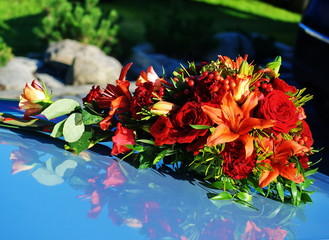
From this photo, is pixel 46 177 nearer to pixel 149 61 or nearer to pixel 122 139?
pixel 122 139

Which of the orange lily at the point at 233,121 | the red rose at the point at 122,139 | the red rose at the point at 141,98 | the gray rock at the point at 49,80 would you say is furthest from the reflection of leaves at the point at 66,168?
the gray rock at the point at 49,80

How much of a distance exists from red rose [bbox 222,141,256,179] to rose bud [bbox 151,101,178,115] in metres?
0.20

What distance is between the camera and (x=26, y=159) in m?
1.57

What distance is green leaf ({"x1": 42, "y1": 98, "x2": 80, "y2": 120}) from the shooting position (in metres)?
1.76

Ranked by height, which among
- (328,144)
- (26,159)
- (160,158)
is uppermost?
(160,158)

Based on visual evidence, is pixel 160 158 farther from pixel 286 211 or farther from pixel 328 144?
pixel 328 144

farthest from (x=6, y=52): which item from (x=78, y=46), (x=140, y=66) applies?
(x=140, y=66)

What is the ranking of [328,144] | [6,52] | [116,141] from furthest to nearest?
[6,52] → [328,144] → [116,141]

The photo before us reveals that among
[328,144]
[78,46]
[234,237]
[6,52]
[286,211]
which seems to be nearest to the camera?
[234,237]

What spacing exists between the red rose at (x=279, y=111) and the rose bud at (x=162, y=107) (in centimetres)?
26

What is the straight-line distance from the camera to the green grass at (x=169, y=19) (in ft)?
26.1

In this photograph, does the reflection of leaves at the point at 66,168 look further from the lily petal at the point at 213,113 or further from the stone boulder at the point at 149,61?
the stone boulder at the point at 149,61

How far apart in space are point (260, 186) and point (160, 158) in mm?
298

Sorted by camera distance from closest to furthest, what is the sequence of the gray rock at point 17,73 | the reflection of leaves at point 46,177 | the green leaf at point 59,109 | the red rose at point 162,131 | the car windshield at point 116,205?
the car windshield at point 116,205 < the reflection of leaves at point 46,177 < the red rose at point 162,131 < the green leaf at point 59,109 < the gray rock at point 17,73
